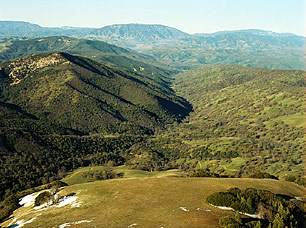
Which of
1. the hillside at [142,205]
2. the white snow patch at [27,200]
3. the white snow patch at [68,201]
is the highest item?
the hillside at [142,205]

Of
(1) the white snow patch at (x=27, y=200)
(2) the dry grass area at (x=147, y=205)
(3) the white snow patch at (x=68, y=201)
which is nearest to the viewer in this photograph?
(2) the dry grass area at (x=147, y=205)

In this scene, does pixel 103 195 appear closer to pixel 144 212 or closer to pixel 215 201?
pixel 144 212

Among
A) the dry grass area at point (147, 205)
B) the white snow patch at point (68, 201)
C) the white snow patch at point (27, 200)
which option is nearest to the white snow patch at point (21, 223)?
the dry grass area at point (147, 205)

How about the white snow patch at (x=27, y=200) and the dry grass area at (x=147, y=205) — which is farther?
the white snow patch at (x=27, y=200)

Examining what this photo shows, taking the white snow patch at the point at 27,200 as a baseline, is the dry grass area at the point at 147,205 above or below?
above

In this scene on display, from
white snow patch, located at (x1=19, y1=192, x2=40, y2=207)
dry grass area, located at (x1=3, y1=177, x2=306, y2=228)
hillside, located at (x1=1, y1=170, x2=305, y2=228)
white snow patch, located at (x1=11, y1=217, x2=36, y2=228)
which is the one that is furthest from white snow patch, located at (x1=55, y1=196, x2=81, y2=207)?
white snow patch, located at (x1=19, y1=192, x2=40, y2=207)

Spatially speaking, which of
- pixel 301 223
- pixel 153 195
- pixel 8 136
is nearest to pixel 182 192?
pixel 153 195

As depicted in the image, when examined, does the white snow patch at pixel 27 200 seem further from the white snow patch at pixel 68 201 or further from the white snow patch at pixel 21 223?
the white snow patch at pixel 21 223

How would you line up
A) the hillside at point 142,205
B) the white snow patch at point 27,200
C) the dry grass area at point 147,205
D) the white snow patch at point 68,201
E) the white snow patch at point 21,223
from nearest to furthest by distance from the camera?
the dry grass area at point 147,205, the hillside at point 142,205, the white snow patch at point 21,223, the white snow patch at point 68,201, the white snow patch at point 27,200
